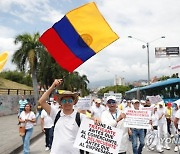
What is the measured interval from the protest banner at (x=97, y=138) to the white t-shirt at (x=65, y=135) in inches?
3.6

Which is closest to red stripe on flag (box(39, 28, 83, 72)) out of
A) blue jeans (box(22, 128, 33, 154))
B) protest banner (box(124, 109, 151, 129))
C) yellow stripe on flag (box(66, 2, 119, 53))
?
yellow stripe on flag (box(66, 2, 119, 53))

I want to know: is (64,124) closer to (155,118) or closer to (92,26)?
(92,26)

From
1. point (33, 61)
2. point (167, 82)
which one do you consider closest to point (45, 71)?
point (33, 61)

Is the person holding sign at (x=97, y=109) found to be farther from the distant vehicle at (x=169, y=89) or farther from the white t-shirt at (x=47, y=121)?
the distant vehicle at (x=169, y=89)

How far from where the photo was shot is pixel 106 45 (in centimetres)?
551

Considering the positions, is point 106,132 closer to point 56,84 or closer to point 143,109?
point 56,84

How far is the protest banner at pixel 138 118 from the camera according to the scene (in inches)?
370

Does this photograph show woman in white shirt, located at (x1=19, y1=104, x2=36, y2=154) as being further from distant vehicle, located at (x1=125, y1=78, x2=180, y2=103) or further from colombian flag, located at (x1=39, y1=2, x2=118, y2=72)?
distant vehicle, located at (x1=125, y1=78, x2=180, y2=103)

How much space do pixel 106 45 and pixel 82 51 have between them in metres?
0.44

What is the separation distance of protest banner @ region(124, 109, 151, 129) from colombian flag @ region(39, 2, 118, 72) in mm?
3980

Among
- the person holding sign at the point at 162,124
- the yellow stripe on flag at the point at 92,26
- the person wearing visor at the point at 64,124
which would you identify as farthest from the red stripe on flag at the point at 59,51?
the person holding sign at the point at 162,124

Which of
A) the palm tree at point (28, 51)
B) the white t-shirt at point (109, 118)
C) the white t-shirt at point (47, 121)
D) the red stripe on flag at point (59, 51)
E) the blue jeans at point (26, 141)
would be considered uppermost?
the palm tree at point (28, 51)

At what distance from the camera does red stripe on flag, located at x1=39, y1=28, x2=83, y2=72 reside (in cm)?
568

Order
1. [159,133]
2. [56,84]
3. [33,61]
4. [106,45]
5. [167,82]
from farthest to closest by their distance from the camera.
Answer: [33,61] < [167,82] < [159,133] < [106,45] < [56,84]
